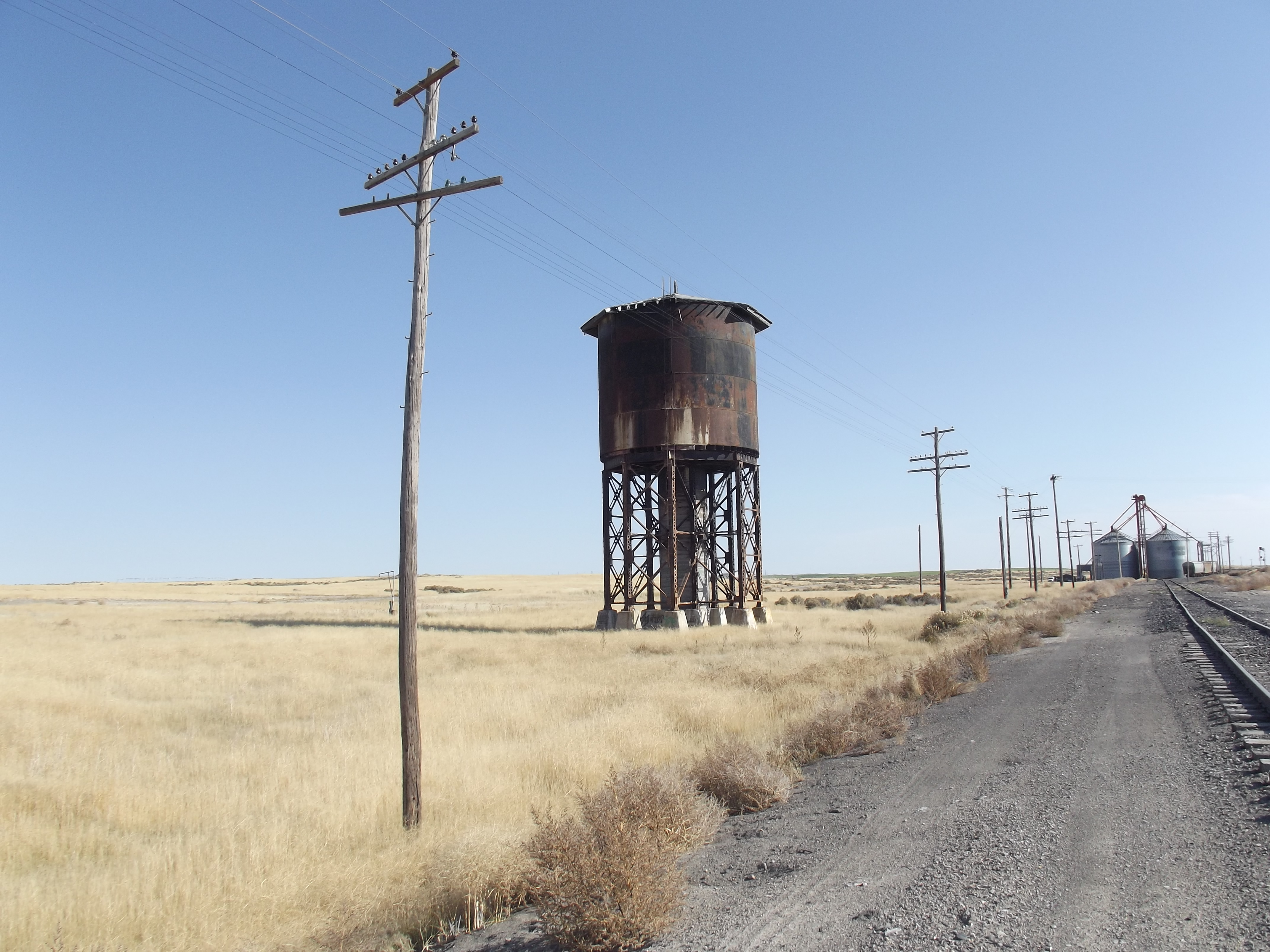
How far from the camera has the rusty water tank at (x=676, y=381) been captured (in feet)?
104

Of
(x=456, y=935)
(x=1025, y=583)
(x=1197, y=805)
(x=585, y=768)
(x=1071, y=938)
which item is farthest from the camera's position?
(x=1025, y=583)

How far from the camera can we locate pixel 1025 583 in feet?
345

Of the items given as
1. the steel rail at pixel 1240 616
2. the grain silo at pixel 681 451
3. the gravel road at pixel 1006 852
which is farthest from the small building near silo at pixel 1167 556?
the gravel road at pixel 1006 852

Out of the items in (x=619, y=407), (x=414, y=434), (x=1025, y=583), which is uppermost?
(x=619, y=407)

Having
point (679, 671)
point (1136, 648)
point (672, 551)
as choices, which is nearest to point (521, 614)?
point (672, 551)

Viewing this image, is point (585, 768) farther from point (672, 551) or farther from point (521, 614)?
point (521, 614)

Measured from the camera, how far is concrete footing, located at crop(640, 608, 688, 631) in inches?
1208

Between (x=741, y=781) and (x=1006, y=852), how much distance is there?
3119 millimetres

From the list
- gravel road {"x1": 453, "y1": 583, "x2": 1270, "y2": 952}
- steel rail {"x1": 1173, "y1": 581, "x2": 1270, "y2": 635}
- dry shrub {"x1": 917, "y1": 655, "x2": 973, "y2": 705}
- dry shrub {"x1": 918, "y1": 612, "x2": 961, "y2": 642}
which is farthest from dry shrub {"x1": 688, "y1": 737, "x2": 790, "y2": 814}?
steel rail {"x1": 1173, "y1": 581, "x2": 1270, "y2": 635}

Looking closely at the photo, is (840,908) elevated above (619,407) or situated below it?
below

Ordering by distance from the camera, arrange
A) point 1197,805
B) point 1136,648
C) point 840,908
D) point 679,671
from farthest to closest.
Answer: point 1136,648 < point 679,671 < point 1197,805 < point 840,908

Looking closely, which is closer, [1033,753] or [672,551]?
[1033,753]

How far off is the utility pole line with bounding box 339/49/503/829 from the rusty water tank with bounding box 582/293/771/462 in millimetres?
22028

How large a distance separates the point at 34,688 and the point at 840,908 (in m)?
18.0
